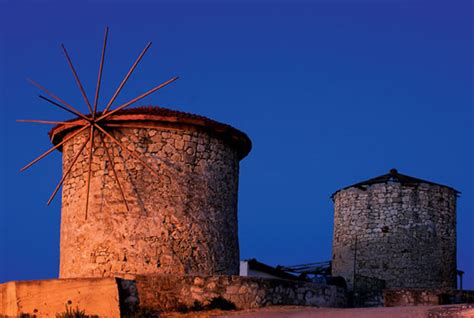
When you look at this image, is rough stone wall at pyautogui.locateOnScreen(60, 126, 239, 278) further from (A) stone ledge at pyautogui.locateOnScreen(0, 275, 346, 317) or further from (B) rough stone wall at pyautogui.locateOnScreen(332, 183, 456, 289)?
(B) rough stone wall at pyautogui.locateOnScreen(332, 183, 456, 289)

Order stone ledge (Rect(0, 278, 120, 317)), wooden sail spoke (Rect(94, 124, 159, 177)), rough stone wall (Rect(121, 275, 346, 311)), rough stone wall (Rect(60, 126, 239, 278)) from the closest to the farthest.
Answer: stone ledge (Rect(0, 278, 120, 317))
rough stone wall (Rect(121, 275, 346, 311))
rough stone wall (Rect(60, 126, 239, 278))
wooden sail spoke (Rect(94, 124, 159, 177))

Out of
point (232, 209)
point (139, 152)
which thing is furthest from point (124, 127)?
point (232, 209)

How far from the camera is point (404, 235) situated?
25094 millimetres

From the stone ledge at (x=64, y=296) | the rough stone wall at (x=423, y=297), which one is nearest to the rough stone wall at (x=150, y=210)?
the stone ledge at (x=64, y=296)

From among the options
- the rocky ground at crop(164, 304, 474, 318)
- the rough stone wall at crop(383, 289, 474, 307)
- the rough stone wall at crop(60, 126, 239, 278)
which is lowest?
the rocky ground at crop(164, 304, 474, 318)

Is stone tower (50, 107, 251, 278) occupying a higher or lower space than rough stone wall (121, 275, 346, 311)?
higher

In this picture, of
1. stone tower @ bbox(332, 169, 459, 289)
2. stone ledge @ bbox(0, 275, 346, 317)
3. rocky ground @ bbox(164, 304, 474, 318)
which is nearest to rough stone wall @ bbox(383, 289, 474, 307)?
stone ledge @ bbox(0, 275, 346, 317)

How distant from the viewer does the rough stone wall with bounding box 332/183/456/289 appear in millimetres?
25016

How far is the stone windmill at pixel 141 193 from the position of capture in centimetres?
1499

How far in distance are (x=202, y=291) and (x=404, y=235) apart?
13146 millimetres

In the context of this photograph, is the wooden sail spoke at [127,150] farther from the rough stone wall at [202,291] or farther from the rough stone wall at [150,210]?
the rough stone wall at [202,291]

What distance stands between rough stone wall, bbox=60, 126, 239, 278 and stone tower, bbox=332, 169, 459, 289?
10.4 metres

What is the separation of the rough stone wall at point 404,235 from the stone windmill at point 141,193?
10478 mm

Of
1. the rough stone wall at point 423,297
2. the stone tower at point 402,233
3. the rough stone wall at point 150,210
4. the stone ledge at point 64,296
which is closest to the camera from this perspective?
the stone ledge at point 64,296
